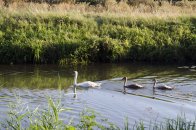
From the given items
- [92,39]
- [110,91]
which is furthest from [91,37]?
[110,91]

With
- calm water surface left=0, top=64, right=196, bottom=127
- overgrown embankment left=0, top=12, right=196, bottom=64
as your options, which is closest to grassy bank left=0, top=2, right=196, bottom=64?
overgrown embankment left=0, top=12, right=196, bottom=64

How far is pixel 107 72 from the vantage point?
20062mm

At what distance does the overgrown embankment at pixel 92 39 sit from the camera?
70.5 feet

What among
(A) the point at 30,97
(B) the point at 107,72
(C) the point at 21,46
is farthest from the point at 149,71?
(A) the point at 30,97

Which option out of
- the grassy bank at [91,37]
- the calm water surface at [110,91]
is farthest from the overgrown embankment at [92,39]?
the calm water surface at [110,91]

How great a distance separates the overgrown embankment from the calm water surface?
2.67 feet

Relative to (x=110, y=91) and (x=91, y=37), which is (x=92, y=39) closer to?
(x=91, y=37)

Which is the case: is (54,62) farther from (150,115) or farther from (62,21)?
(150,115)

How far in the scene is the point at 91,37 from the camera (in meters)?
23.0

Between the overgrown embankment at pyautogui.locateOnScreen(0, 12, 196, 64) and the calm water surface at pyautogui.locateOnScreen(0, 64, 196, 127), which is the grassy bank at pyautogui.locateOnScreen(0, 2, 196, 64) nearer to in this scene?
the overgrown embankment at pyautogui.locateOnScreen(0, 12, 196, 64)

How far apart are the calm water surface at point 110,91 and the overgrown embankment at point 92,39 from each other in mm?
813

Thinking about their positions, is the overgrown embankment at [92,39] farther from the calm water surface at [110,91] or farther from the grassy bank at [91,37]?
the calm water surface at [110,91]

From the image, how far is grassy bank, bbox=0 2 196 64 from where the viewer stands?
2155cm

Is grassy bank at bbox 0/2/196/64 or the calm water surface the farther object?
grassy bank at bbox 0/2/196/64
